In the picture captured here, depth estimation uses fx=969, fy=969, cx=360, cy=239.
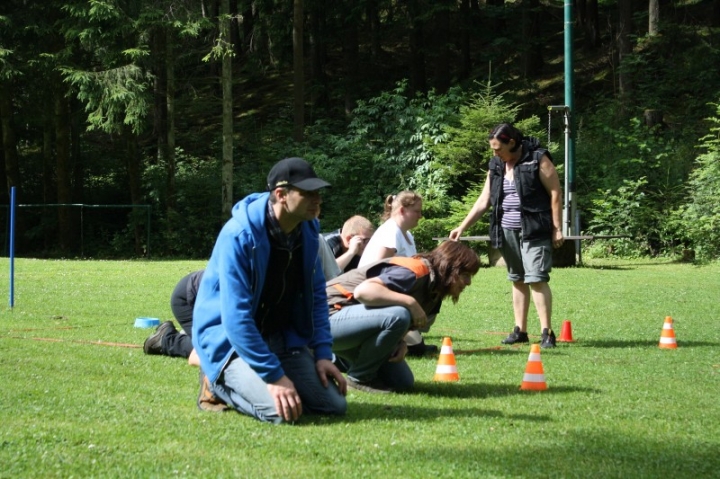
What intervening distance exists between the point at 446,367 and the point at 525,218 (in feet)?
8.59

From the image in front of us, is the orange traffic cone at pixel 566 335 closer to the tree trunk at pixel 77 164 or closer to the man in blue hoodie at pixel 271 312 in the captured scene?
the man in blue hoodie at pixel 271 312

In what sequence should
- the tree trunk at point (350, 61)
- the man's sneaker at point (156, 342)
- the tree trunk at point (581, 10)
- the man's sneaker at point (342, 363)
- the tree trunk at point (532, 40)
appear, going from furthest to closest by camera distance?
the tree trunk at point (581, 10) < the tree trunk at point (350, 61) < the tree trunk at point (532, 40) < the man's sneaker at point (156, 342) < the man's sneaker at point (342, 363)

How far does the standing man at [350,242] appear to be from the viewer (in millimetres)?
8352

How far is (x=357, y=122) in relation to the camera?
99.5ft

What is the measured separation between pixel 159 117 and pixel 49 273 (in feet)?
Answer: 53.3

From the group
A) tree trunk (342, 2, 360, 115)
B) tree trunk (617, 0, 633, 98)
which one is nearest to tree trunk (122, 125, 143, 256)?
tree trunk (342, 2, 360, 115)

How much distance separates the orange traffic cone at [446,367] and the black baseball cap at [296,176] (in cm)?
215

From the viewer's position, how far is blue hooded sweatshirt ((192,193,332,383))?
4887mm

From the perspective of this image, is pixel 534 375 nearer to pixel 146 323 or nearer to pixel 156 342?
pixel 156 342

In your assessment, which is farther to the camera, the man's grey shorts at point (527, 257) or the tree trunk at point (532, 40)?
the tree trunk at point (532, 40)

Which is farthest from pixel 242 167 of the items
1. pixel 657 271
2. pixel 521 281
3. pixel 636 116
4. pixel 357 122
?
pixel 521 281

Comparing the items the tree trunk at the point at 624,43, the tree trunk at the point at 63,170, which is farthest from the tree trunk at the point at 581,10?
the tree trunk at the point at 63,170

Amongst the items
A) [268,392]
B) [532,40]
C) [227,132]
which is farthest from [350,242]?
[532,40]

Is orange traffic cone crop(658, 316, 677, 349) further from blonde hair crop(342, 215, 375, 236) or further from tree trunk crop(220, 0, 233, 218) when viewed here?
tree trunk crop(220, 0, 233, 218)
